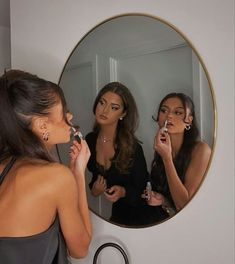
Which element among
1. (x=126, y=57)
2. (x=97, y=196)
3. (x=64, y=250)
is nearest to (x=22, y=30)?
(x=126, y=57)

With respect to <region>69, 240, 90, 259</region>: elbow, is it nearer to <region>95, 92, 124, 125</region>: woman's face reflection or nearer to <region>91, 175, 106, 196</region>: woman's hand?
<region>91, 175, 106, 196</region>: woman's hand

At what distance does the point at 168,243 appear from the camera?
3.67 ft

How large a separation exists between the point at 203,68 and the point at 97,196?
65 centimetres

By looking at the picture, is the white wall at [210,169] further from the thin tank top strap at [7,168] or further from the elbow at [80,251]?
the thin tank top strap at [7,168]

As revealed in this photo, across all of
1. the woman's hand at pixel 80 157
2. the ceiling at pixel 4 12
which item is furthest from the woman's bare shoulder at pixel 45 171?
the ceiling at pixel 4 12

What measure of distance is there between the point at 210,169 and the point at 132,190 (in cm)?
31

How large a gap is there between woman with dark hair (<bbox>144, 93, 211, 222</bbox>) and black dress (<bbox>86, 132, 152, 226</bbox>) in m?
0.04

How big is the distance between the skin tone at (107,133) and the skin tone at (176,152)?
18 cm

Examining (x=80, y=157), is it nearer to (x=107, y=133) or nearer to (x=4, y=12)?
(x=107, y=133)

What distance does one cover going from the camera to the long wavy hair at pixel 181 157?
1.03 m

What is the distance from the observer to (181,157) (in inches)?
41.9

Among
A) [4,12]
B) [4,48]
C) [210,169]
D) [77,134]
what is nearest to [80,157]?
[77,134]

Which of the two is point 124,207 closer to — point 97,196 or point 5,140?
point 97,196

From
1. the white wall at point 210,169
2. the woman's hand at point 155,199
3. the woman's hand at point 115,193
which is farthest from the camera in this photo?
the woman's hand at point 115,193
